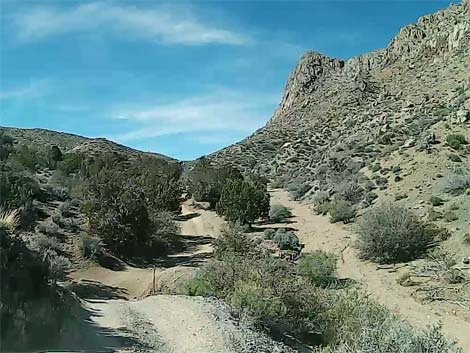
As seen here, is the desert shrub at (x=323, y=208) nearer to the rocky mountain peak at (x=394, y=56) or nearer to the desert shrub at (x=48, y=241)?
the desert shrub at (x=48, y=241)

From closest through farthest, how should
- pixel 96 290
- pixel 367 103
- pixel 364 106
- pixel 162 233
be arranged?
pixel 96 290
pixel 162 233
pixel 364 106
pixel 367 103

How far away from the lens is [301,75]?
97.0m

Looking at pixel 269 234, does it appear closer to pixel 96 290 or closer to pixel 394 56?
pixel 96 290

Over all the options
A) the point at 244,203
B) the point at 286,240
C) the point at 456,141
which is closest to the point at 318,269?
the point at 286,240

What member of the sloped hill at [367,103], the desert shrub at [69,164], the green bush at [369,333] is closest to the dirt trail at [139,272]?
the green bush at [369,333]

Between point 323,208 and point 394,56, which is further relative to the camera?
point 394,56

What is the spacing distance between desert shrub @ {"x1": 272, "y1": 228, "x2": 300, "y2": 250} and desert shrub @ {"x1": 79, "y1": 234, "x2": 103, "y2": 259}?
30.2 feet

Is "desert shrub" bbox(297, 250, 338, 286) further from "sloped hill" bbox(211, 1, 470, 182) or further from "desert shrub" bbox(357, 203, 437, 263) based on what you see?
"sloped hill" bbox(211, 1, 470, 182)

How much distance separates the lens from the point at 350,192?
3725cm

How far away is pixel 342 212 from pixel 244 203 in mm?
6185

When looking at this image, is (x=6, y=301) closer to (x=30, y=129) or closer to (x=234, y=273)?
(x=234, y=273)

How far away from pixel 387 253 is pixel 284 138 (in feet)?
185

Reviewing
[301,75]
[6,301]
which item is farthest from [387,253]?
[301,75]

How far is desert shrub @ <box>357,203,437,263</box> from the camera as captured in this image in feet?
83.0
